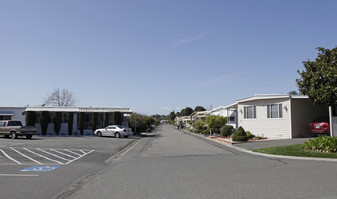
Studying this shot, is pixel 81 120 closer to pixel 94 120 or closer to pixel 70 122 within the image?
pixel 70 122

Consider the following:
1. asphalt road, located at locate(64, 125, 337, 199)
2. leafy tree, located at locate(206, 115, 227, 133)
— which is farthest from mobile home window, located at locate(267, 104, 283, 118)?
asphalt road, located at locate(64, 125, 337, 199)

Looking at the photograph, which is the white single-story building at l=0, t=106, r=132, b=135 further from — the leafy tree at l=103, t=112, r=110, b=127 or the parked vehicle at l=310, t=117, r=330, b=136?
the parked vehicle at l=310, t=117, r=330, b=136

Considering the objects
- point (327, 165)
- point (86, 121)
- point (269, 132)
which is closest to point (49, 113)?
point (86, 121)

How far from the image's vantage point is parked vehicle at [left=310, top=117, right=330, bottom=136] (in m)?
20.9

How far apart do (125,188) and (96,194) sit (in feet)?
2.70

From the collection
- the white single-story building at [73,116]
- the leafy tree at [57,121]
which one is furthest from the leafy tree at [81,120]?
the leafy tree at [57,121]

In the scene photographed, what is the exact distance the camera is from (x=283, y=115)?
23.4 m

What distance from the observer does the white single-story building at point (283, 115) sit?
22.8 meters

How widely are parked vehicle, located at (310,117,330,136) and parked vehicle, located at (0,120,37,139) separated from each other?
2564 cm

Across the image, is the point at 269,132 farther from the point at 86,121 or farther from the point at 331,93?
the point at 86,121

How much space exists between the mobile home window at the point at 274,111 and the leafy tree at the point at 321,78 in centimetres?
724

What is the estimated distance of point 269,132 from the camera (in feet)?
81.0

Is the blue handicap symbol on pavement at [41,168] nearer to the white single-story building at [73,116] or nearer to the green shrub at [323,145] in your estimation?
the green shrub at [323,145]

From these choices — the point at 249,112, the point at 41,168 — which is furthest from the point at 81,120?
the point at 41,168
